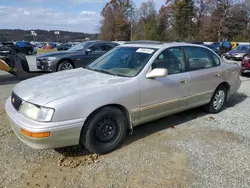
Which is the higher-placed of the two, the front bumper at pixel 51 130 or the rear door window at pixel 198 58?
the rear door window at pixel 198 58

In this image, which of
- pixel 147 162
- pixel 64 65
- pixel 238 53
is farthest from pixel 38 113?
pixel 238 53

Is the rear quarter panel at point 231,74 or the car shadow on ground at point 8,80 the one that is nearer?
the rear quarter panel at point 231,74

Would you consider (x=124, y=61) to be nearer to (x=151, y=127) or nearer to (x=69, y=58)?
(x=151, y=127)

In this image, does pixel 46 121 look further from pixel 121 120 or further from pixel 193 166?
pixel 193 166

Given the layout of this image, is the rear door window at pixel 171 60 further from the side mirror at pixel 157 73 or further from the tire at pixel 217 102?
the tire at pixel 217 102

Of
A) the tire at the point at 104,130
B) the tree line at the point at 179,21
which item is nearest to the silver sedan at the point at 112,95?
the tire at the point at 104,130

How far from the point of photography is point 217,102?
16.2 feet

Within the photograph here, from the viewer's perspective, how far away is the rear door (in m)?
4.15

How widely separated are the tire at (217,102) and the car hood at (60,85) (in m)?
2.39

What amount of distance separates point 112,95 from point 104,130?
51 cm

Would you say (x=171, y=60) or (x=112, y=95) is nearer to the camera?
(x=112, y=95)

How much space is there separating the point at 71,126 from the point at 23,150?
1038mm

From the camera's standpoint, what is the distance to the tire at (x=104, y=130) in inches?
116

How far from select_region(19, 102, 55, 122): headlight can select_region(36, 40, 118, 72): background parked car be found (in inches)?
260
